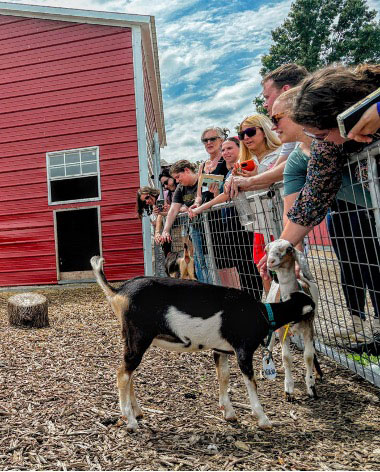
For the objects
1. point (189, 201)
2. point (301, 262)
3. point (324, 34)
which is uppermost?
point (324, 34)

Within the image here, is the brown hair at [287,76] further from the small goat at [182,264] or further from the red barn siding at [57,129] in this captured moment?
the red barn siding at [57,129]

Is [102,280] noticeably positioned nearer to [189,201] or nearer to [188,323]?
[188,323]

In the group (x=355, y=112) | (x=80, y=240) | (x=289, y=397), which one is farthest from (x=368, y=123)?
(x=80, y=240)

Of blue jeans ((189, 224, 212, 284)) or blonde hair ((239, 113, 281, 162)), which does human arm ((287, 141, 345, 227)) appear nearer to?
blonde hair ((239, 113, 281, 162))

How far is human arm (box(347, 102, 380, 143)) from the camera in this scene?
166cm

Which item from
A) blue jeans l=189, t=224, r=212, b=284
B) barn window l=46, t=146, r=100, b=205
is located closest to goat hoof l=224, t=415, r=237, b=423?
blue jeans l=189, t=224, r=212, b=284

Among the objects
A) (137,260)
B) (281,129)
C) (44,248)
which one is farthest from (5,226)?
(281,129)

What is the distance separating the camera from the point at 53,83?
9617 mm

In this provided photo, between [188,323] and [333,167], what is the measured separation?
1144mm

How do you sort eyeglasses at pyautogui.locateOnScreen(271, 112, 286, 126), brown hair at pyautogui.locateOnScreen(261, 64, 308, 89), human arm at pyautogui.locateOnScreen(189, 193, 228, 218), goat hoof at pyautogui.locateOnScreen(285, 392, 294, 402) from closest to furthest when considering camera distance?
goat hoof at pyautogui.locateOnScreen(285, 392, 294, 402)
eyeglasses at pyautogui.locateOnScreen(271, 112, 286, 126)
brown hair at pyautogui.locateOnScreen(261, 64, 308, 89)
human arm at pyautogui.locateOnScreen(189, 193, 228, 218)

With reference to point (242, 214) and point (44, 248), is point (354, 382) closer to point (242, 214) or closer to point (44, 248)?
point (242, 214)

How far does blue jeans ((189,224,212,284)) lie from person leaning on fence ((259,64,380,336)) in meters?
2.37

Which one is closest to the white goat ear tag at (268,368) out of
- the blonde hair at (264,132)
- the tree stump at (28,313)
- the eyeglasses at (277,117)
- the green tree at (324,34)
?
the eyeglasses at (277,117)

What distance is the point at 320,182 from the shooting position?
227 cm
